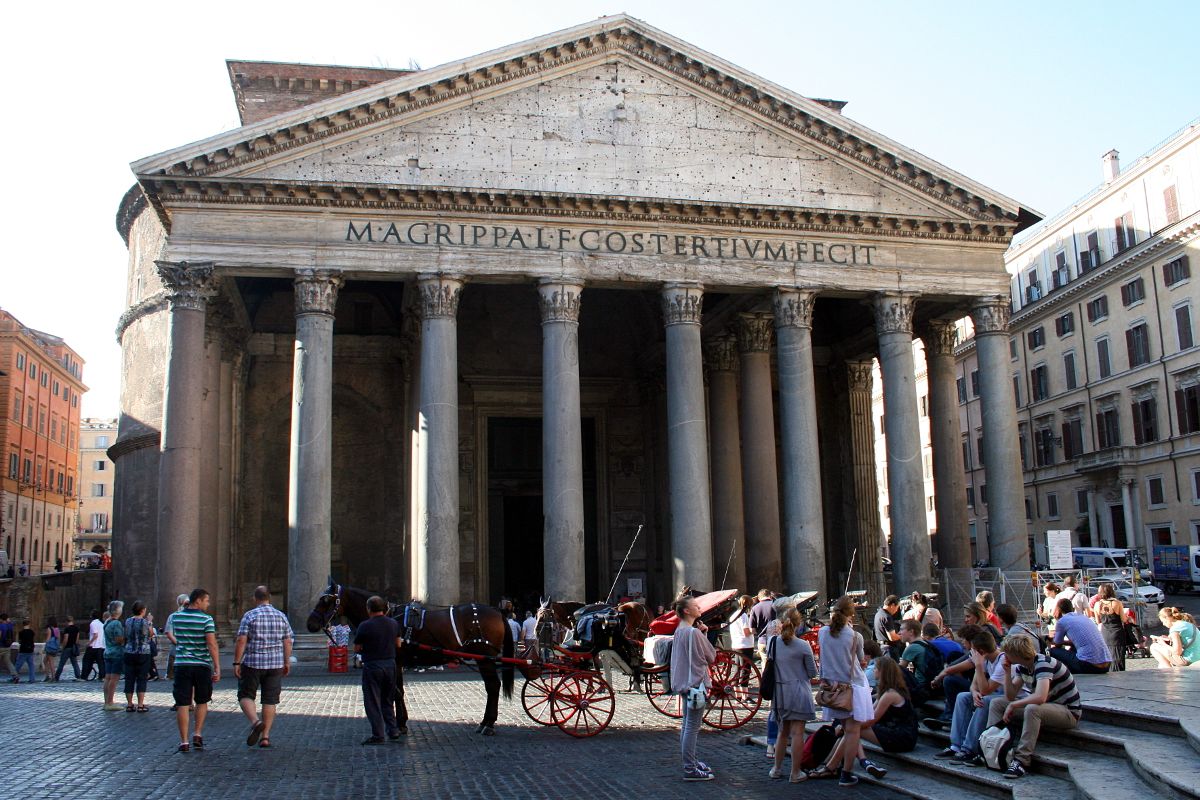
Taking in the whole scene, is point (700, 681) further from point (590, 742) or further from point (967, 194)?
point (967, 194)

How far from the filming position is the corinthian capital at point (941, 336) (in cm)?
2408

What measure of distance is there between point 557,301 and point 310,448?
5182mm

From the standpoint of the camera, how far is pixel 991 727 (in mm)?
8000

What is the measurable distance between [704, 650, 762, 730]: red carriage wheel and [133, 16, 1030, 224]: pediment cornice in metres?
12.3

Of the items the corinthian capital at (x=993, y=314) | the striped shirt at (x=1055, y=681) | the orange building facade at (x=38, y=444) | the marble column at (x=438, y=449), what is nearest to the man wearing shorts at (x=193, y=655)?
the striped shirt at (x=1055, y=681)

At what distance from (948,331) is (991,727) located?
56.7 ft

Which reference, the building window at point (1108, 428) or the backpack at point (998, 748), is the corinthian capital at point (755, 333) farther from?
the building window at point (1108, 428)

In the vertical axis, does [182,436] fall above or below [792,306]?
below

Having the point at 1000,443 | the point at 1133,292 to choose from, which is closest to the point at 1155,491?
the point at 1133,292

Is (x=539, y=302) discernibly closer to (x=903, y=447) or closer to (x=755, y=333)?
(x=755, y=333)

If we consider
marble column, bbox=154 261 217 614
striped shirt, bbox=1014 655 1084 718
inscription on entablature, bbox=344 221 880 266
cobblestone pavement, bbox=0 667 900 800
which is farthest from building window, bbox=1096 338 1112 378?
striped shirt, bbox=1014 655 1084 718

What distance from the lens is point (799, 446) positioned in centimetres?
2070

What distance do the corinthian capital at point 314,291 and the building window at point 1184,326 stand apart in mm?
26756

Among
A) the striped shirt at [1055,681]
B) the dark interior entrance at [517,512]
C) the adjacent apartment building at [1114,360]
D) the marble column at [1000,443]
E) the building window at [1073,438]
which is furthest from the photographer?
the building window at [1073,438]
